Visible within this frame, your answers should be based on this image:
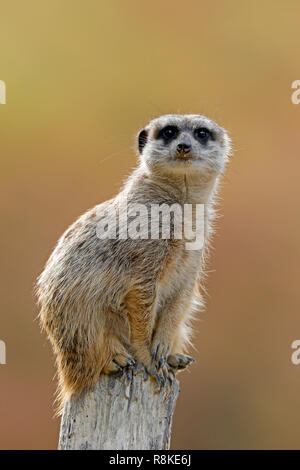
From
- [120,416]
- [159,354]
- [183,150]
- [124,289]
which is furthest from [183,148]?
[120,416]

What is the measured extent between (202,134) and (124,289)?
960 millimetres

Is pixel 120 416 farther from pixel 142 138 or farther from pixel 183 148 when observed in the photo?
pixel 142 138

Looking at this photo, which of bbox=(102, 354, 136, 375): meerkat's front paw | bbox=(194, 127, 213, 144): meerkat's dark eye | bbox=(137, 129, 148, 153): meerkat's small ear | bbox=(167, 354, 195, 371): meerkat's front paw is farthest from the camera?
bbox=(137, 129, 148, 153): meerkat's small ear

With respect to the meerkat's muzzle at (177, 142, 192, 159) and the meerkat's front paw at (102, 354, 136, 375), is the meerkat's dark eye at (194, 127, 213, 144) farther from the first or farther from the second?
the meerkat's front paw at (102, 354, 136, 375)

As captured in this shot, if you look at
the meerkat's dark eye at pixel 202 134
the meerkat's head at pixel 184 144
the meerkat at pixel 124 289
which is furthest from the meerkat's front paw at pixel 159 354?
the meerkat's dark eye at pixel 202 134

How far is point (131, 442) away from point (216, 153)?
1.45m

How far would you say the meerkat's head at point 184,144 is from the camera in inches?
123

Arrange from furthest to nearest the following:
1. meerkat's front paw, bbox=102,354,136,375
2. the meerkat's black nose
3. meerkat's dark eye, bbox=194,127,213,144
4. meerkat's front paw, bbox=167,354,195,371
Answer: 1. meerkat's dark eye, bbox=194,127,213,144
2. the meerkat's black nose
3. meerkat's front paw, bbox=167,354,195,371
4. meerkat's front paw, bbox=102,354,136,375


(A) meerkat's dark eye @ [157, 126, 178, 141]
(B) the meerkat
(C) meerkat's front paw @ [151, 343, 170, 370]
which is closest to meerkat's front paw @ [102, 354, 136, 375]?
(B) the meerkat

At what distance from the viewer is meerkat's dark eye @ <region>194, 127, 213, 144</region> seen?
131 inches

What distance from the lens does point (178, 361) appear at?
2971 millimetres

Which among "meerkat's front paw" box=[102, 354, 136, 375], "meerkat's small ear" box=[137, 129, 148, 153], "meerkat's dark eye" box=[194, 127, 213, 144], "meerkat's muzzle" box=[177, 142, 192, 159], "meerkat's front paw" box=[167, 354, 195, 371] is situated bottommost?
"meerkat's front paw" box=[102, 354, 136, 375]
